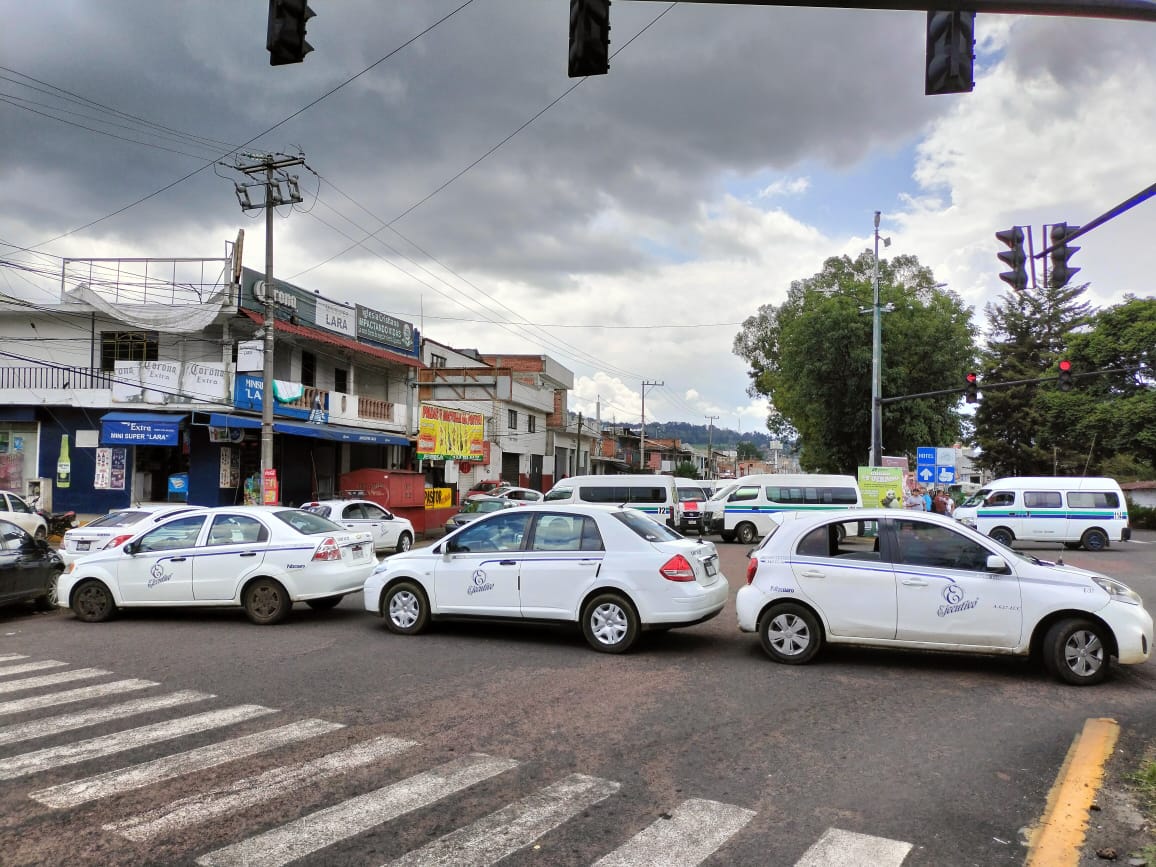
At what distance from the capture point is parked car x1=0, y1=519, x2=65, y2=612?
11609 mm

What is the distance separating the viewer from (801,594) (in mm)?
8055

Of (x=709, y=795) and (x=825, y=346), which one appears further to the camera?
(x=825, y=346)

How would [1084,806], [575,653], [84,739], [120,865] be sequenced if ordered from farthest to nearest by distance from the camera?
[575,653] < [84,739] < [1084,806] < [120,865]

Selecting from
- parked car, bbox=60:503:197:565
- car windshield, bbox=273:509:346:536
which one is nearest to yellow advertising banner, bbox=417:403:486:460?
parked car, bbox=60:503:197:565

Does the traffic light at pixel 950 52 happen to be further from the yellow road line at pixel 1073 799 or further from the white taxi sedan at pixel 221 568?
the white taxi sedan at pixel 221 568

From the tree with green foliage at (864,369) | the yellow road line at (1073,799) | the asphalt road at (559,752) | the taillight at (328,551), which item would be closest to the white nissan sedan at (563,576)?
the asphalt road at (559,752)

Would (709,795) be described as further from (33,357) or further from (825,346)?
(825,346)

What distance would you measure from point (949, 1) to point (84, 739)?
8410 mm

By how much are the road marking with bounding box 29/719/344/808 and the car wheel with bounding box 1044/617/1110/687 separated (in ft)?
20.2

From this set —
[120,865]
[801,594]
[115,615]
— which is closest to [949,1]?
[801,594]

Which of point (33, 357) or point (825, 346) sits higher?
point (825, 346)

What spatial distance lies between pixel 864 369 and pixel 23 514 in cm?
3250

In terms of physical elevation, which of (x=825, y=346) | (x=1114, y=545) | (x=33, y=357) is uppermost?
(x=825, y=346)

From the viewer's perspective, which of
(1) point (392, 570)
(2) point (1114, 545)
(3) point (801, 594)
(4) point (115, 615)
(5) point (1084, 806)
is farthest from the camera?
(2) point (1114, 545)
